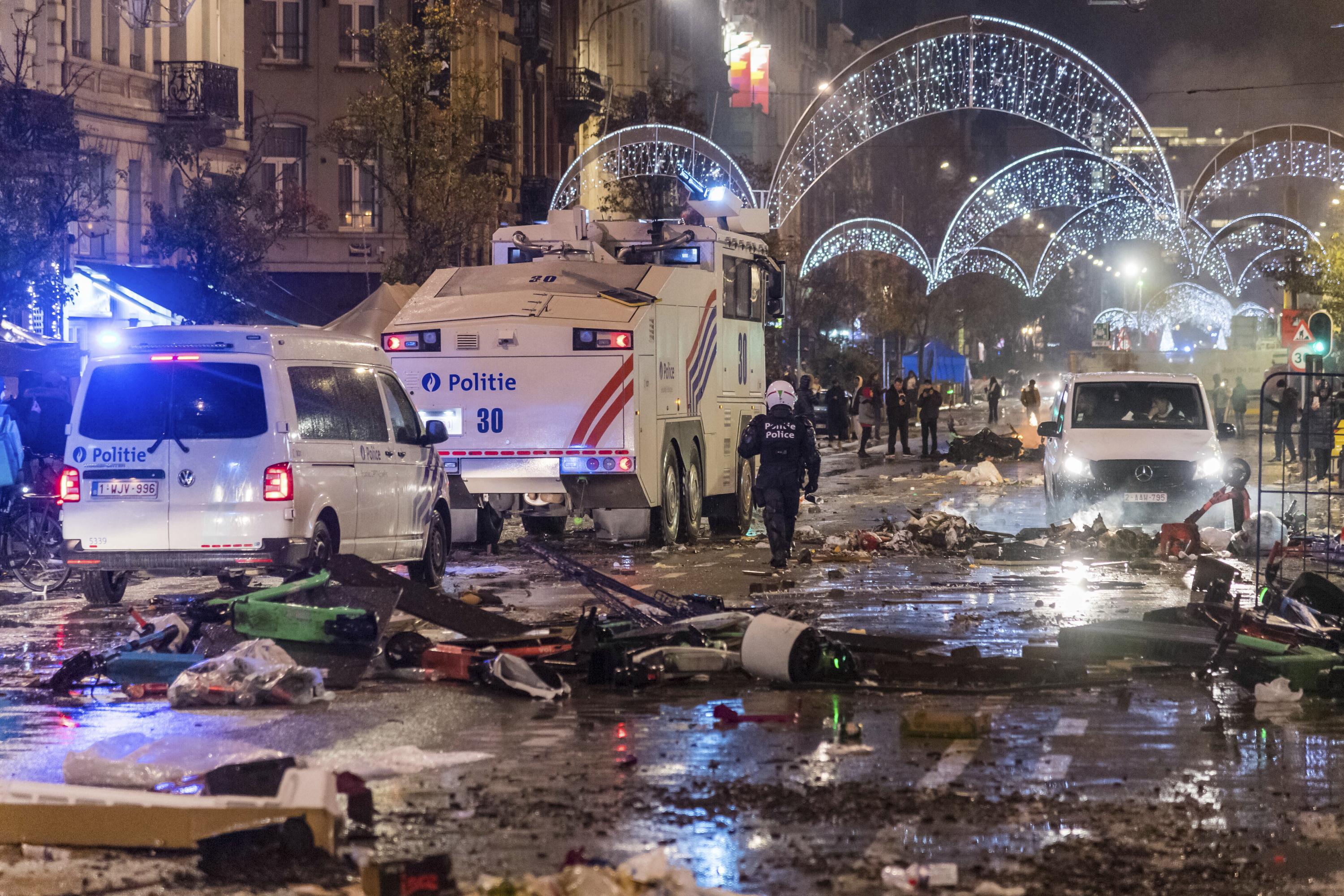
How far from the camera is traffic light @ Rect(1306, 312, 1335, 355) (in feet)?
75.7

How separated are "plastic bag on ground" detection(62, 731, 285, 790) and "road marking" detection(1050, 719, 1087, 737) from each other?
3703mm

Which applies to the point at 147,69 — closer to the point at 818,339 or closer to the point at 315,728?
the point at 315,728

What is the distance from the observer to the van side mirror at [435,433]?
15.5 metres

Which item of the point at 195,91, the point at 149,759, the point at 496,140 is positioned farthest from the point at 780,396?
the point at 496,140

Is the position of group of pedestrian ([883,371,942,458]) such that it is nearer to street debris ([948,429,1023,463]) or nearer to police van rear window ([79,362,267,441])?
street debris ([948,429,1023,463])

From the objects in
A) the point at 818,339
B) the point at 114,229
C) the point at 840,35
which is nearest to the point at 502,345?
the point at 114,229

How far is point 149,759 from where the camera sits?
24.9 ft

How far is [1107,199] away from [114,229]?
113 feet

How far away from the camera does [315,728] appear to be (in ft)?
29.3

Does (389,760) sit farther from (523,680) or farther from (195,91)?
(195,91)

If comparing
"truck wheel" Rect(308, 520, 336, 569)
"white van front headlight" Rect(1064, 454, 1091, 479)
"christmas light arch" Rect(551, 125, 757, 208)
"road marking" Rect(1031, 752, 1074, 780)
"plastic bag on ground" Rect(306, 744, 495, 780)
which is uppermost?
"christmas light arch" Rect(551, 125, 757, 208)

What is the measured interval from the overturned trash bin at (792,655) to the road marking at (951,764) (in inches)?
67.3

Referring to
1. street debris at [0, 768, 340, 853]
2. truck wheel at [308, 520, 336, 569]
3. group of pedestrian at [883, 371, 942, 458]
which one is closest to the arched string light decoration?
group of pedestrian at [883, 371, 942, 458]

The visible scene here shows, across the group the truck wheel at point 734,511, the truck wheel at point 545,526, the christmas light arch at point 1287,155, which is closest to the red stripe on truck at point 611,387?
the truck wheel at point 545,526
